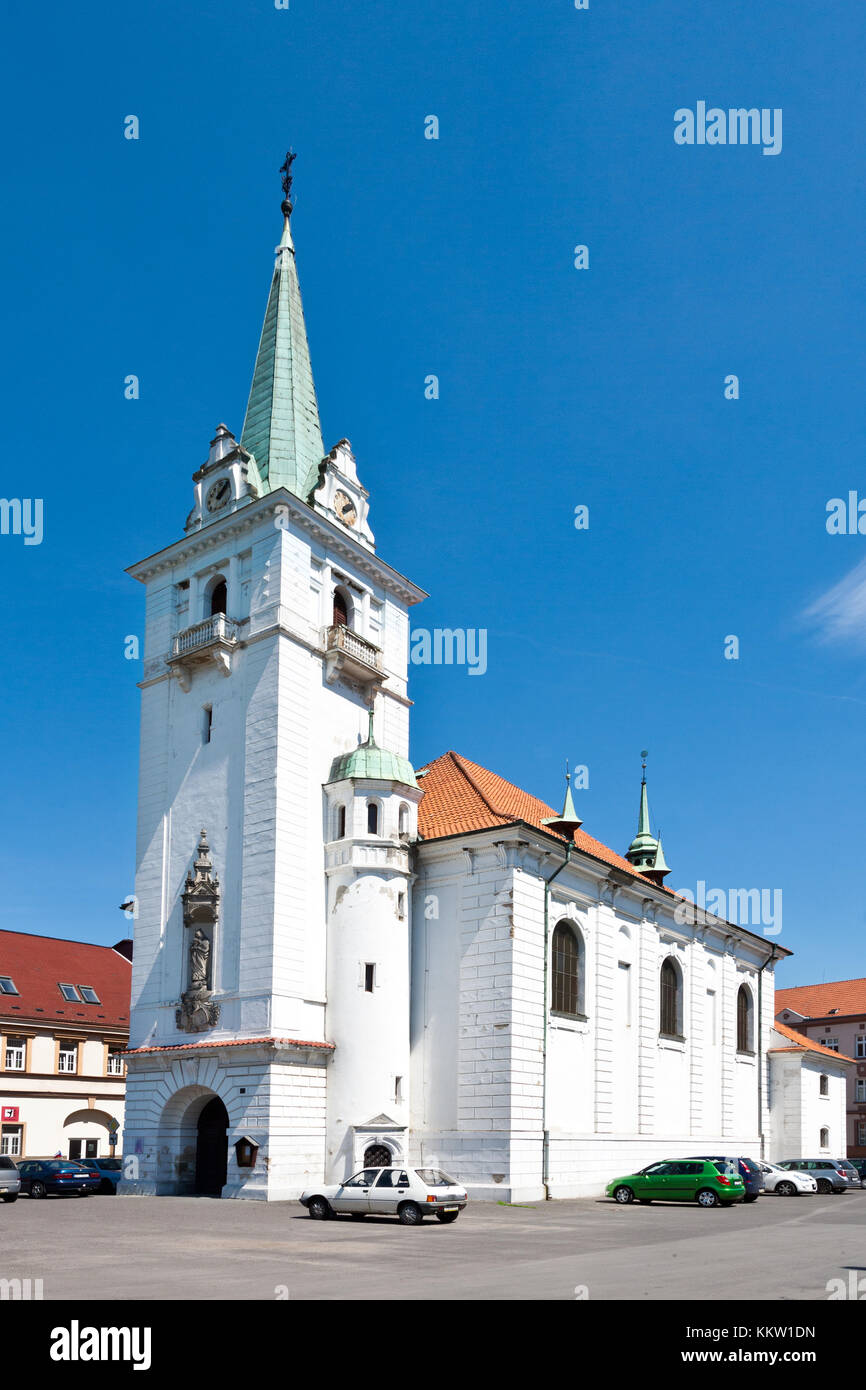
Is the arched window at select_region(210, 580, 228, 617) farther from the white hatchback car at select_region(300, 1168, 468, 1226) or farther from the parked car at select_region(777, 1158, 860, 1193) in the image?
the parked car at select_region(777, 1158, 860, 1193)

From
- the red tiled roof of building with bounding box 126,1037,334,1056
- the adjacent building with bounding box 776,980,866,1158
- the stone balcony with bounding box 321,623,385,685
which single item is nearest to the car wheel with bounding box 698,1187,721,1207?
the red tiled roof of building with bounding box 126,1037,334,1056

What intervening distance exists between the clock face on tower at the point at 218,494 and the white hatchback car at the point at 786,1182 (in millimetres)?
30146

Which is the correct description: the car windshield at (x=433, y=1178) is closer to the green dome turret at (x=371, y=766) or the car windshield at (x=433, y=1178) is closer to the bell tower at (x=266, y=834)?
the bell tower at (x=266, y=834)

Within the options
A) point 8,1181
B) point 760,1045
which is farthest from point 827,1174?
point 8,1181

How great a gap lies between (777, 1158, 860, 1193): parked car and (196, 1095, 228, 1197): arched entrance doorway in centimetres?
2221

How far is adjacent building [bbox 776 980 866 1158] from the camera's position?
82375 mm

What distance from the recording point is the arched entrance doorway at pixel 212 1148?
35.5 meters

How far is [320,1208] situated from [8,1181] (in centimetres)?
1126

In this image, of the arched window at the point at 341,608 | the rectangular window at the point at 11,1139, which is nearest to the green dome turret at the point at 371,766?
the arched window at the point at 341,608

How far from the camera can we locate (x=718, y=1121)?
51375mm
